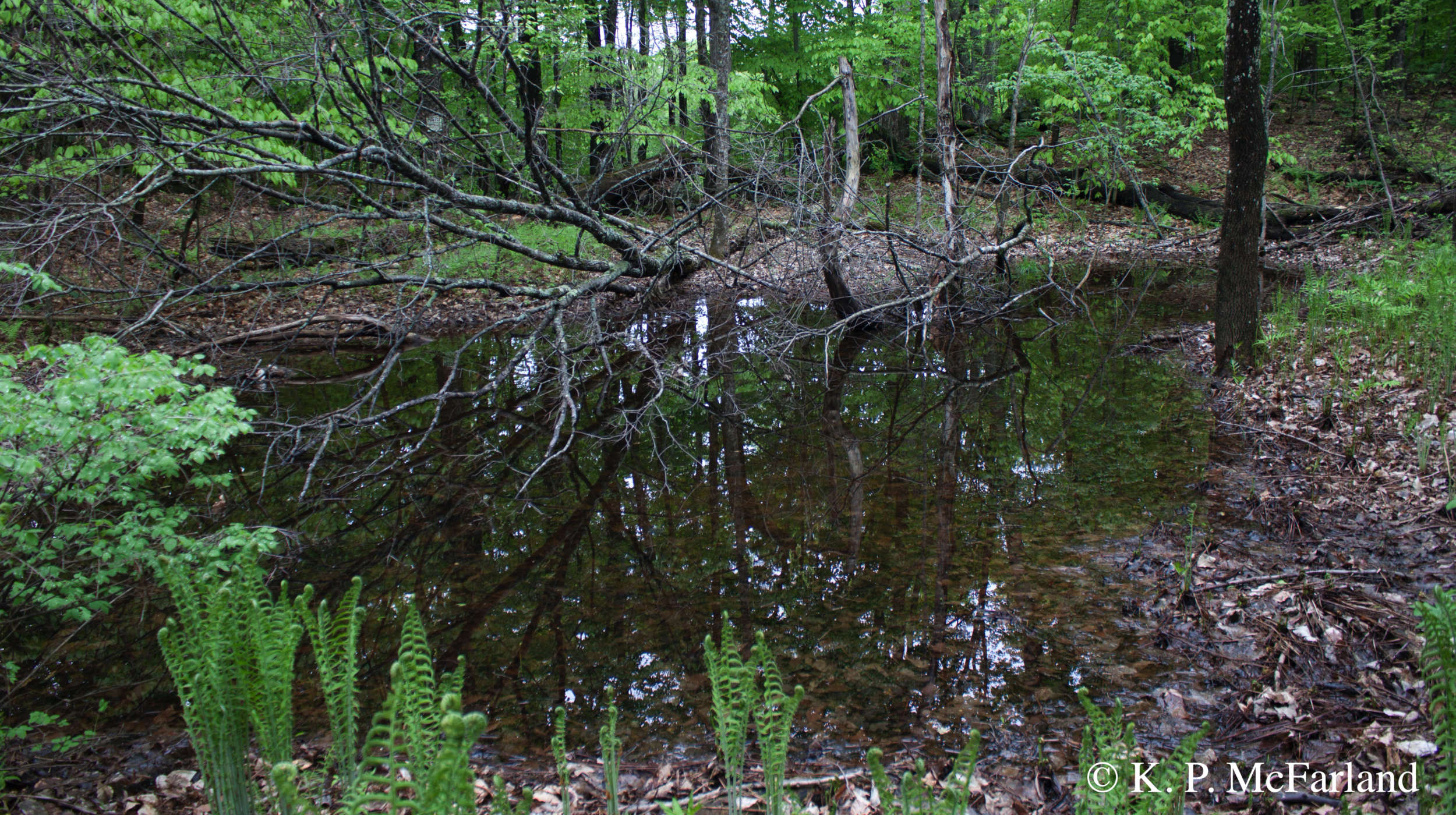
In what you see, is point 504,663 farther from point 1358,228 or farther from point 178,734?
point 1358,228

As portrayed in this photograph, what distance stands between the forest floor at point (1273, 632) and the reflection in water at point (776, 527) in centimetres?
29

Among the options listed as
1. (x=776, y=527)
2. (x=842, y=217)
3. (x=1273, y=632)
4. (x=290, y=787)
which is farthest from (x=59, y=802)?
(x=842, y=217)

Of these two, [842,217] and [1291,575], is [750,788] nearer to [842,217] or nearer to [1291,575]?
[1291,575]

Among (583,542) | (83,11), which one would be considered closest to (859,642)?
(583,542)

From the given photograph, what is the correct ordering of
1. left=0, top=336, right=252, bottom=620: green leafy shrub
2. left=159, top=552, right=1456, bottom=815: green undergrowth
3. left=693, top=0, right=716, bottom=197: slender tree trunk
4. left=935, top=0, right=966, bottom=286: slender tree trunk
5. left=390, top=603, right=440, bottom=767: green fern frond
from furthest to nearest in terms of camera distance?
left=693, top=0, right=716, bottom=197: slender tree trunk < left=935, top=0, right=966, bottom=286: slender tree trunk < left=0, top=336, right=252, bottom=620: green leafy shrub < left=390, top=603, right=440, bottom=767: green fern frond < left=159, top=552, right=1456, bottom=815: green undergrowth

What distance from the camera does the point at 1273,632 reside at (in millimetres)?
3682

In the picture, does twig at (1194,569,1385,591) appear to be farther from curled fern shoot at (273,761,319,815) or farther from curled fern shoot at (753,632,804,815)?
curled fern shoot at (273,761,319,815)

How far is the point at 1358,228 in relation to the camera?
44.5 ft

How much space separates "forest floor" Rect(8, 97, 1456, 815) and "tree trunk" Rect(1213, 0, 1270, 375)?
0.63 metres

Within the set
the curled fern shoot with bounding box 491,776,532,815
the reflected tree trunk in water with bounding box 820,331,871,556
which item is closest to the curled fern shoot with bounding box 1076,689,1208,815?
the curled fern shoot with bounding box 491,776,532,815

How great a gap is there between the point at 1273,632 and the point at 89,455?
556 cm

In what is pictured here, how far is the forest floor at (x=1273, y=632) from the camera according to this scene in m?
2.93

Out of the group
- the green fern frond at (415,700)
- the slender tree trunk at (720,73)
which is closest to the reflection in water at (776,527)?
the green fern frond at (415,700)

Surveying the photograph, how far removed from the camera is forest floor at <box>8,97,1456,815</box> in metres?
2.93
